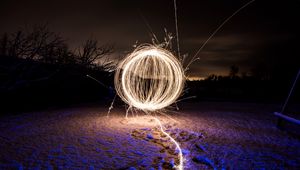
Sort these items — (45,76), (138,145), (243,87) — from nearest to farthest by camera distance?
(138,145) → (45,76) → (243,87)

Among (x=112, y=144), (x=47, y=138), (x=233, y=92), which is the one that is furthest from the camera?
(x=233, y=92)

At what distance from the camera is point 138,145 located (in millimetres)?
4176

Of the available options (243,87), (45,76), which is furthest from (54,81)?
(243,87)

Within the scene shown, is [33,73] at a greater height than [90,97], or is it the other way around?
[33,73]

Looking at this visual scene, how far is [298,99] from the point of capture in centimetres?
1295

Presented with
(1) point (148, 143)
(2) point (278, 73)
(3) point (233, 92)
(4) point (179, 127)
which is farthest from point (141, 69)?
(2) point (278, 73)

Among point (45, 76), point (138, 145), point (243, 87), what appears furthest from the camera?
point (243, 87)

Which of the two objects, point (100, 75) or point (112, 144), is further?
point (100, 75)

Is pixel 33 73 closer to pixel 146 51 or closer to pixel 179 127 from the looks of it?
pixel 146 51

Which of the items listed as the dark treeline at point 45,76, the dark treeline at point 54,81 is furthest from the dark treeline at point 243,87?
the dark treeline at point 45,76

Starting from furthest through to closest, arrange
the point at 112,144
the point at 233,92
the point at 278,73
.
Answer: the point at 278,73
the point at 233,92
the point at 112,144

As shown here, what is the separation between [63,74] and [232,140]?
8343mm

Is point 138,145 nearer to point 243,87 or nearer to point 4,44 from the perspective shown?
point 4,44

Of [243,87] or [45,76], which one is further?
[243,87]
